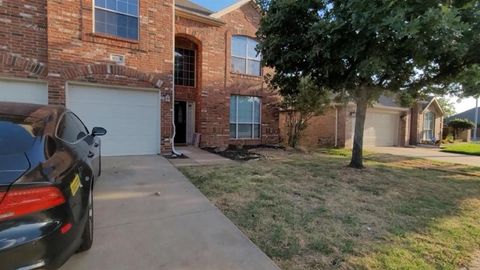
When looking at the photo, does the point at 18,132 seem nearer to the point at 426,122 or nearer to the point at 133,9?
the point at 133,9

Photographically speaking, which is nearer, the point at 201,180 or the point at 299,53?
the point at 201,180

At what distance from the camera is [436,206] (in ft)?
17.4

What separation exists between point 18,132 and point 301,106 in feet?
38.2

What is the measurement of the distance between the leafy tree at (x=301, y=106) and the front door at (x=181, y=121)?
452 centimetres

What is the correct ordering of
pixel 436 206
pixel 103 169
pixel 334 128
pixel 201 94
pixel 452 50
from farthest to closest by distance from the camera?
pixel 334 128 < pixel 201 94 < pixel 103 169 < pixel 452 50 < pixel 436 206

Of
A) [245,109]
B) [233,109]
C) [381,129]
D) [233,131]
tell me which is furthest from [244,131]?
[381,129]

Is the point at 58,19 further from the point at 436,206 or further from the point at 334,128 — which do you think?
the point at 334,128

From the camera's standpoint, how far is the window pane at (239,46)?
13071mm

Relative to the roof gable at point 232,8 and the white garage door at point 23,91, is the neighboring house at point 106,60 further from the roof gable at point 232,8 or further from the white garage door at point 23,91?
the roof gable at point 232,8

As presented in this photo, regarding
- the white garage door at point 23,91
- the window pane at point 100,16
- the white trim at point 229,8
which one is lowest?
the white garage door at point 23,91

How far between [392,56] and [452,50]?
1073 mm

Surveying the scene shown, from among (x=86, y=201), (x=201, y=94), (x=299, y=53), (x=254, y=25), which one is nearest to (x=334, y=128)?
(x=254, y=25)

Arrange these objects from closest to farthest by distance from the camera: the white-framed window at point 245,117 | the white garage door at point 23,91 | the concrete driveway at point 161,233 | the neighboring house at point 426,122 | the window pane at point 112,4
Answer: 1. the concrete driveway at point 161,233
2. the white garage door at point 23,91
3. the window pane at point 112,4
4. the white-framed window at point 245,117
5. the neighboring house at point 426,122

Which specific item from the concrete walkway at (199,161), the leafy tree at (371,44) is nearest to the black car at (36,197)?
the concrete walkway at (199,161)
